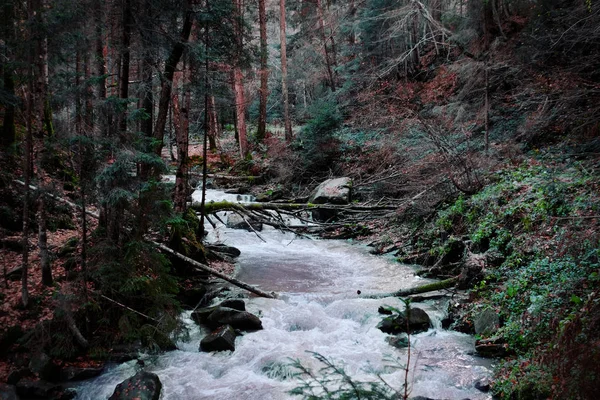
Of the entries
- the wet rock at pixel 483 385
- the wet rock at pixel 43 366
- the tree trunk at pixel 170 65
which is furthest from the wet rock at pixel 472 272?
the wet rock at pixel 43 366

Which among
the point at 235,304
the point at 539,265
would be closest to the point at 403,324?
the point at 539,265

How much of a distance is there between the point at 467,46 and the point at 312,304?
14.3 metres

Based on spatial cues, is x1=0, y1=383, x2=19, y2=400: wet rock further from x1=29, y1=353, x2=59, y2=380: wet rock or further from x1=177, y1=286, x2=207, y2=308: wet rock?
x1=177, y1=286, x2=207, y2=308: wet rock

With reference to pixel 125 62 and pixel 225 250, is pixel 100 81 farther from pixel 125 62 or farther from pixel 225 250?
pixel 225 250

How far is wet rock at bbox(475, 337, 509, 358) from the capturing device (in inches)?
242

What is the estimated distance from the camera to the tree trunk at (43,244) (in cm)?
633

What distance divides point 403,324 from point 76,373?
5410 mm

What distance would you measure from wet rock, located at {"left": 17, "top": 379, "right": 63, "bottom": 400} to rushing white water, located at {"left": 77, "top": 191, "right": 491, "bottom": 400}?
310mm

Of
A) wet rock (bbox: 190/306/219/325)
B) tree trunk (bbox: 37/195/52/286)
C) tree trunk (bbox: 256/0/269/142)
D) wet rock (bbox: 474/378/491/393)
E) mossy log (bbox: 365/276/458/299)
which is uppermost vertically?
tree trunk (bbox: 256/0/269/142)

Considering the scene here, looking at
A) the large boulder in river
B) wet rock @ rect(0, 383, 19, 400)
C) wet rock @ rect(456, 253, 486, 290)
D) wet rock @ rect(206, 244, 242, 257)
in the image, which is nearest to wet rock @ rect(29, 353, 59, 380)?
wet rock @ rect(0, 383, 19, 400)

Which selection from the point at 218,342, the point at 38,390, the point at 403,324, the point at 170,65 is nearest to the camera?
the point at 38,390

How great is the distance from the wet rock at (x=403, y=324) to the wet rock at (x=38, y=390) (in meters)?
5.25

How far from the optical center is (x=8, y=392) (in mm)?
5168

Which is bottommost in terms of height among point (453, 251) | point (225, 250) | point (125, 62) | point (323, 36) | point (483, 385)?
point (483, 385)
